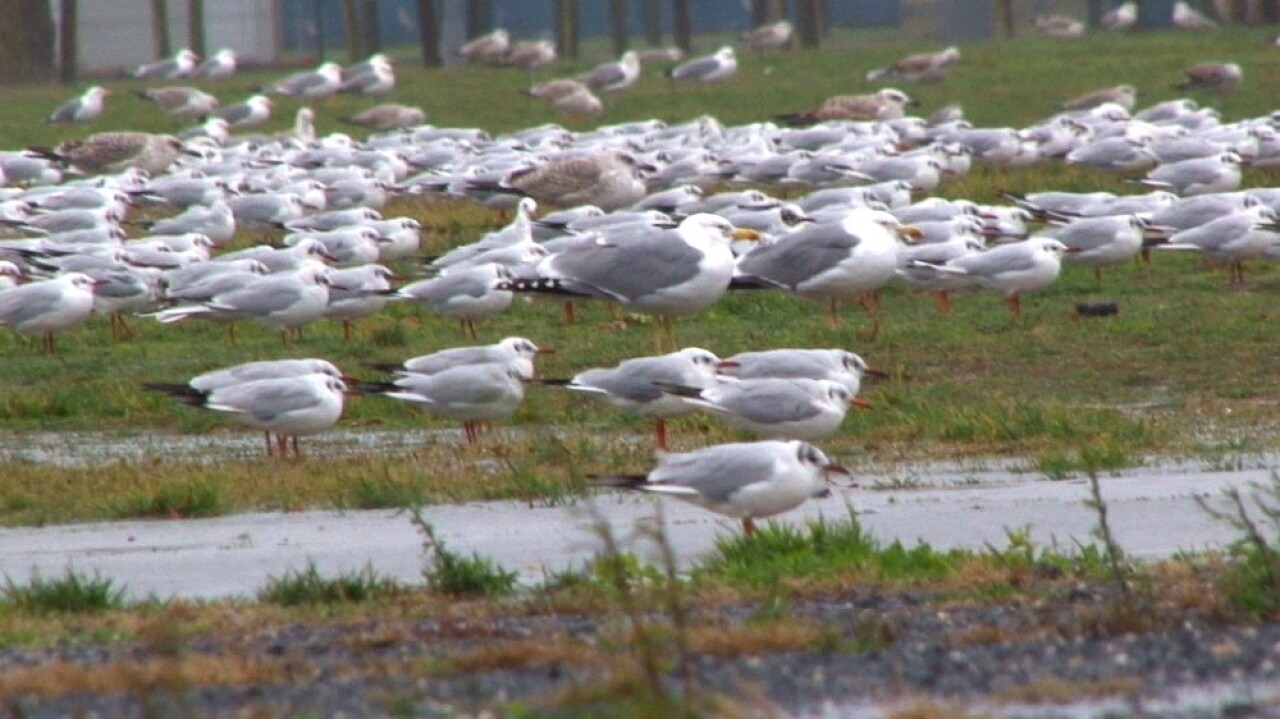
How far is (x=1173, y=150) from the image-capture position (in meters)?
24.4

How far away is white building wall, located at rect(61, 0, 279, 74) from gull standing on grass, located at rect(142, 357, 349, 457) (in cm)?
4568

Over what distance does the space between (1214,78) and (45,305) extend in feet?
82.3

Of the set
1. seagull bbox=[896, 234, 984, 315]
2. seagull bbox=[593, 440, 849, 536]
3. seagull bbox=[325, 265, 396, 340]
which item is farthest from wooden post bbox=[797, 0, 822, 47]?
seagull bbox=[593, 440, 849, 536]

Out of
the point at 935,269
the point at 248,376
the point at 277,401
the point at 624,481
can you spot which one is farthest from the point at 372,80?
the point at 624,481

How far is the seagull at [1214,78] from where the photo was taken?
120ft

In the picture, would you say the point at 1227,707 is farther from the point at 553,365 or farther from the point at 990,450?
the point at 553,365

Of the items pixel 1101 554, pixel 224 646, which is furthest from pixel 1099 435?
pixel 224 646

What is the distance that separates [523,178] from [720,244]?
900 centimetres

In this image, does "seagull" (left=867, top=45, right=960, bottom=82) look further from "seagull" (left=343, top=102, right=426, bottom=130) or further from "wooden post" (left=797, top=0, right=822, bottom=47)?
"wooden post" (left=797, top=0, right=822, bottom=47)

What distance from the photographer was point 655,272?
1453 cm

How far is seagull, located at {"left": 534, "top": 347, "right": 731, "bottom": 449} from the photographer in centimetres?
1141

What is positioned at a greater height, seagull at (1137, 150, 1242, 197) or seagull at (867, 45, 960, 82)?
seagull at (1137, 150, 1242, 197)

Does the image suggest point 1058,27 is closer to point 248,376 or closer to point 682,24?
point 682,24

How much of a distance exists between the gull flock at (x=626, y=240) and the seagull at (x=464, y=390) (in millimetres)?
17
